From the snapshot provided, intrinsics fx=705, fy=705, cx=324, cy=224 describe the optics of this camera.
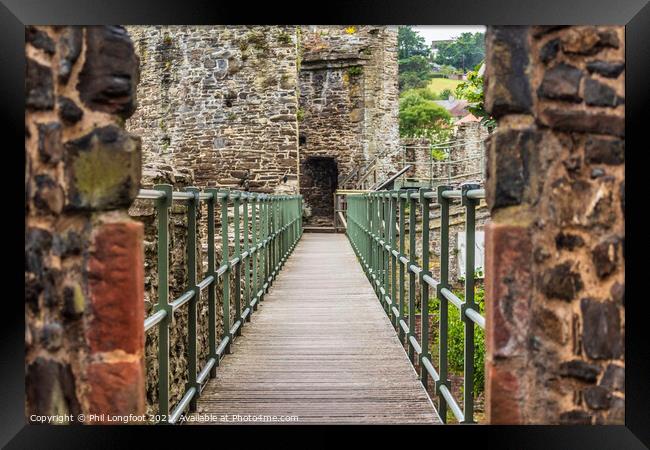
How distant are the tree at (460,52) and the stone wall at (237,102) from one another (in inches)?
1717

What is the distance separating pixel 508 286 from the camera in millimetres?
2273

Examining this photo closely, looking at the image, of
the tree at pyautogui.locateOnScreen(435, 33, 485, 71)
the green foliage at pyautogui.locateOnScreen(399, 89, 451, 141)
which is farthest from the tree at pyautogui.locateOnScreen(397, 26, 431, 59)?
the green foliage at pyautogui.locateOnScreen(399, 89, 451, 141)

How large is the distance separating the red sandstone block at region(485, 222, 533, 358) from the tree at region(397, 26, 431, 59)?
53907 mm

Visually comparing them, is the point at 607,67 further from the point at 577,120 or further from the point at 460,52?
the point at 460,52

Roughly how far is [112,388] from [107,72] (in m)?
1.00

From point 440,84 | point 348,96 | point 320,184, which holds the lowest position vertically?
point 320,184

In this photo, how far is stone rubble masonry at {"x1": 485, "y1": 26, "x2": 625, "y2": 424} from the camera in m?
2.24

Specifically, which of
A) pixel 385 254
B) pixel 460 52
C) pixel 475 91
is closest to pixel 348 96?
pixel 475 91
